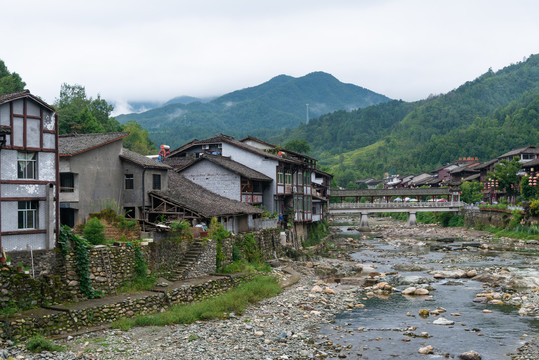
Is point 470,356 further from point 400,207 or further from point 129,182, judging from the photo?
point 400,207

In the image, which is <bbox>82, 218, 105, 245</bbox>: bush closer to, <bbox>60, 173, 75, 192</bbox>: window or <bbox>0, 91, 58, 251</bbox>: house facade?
<bbox>0, 91, 58, 251</bbox>: house facade

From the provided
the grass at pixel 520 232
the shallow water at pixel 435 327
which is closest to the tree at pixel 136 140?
the shallow water at pixel 435 327

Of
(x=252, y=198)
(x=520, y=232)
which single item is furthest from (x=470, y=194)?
(x=252, y=198)

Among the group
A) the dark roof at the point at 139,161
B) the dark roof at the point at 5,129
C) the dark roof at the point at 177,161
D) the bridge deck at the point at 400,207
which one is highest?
the dark roof at the point at 177,161

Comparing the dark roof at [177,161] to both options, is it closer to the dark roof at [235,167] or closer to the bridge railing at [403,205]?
the dark roof at [235,167]

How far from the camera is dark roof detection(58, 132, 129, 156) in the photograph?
26.6 metres

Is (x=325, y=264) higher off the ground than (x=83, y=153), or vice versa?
(x=83, y=153)

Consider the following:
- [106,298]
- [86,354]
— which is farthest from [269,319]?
[86,354]

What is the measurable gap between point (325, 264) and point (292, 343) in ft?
69.3

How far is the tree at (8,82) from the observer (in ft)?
190

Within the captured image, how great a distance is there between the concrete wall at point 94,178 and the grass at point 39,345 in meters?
9.44

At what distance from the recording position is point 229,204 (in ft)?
122

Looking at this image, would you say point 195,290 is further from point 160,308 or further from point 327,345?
point 327,345

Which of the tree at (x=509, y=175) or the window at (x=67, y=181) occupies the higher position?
the tree at (x=509, y=175)
